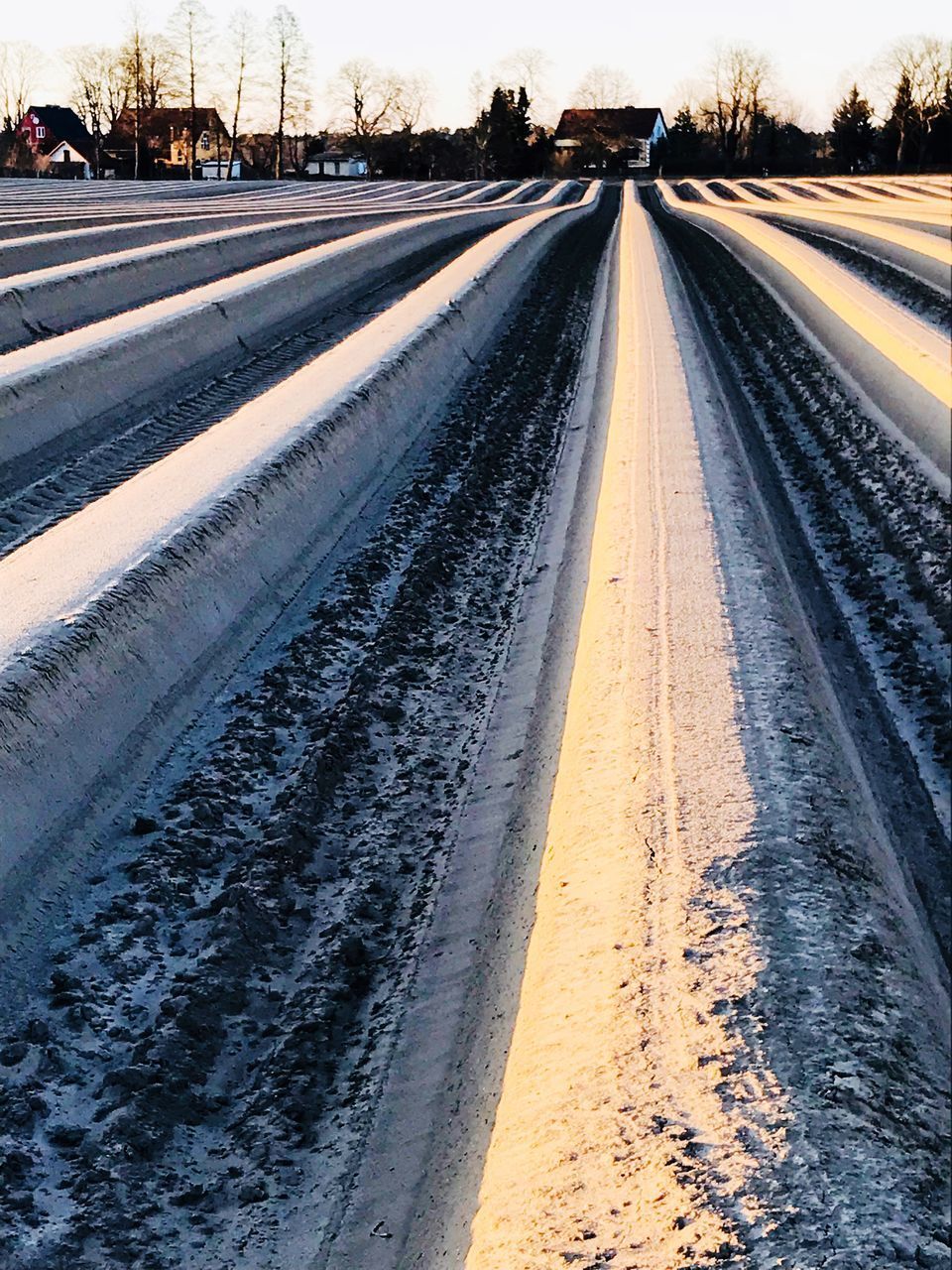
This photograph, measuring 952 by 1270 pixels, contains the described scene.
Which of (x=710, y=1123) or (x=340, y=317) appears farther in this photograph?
(x=340, y=317)

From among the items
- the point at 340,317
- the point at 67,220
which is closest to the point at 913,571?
the point at 340,317

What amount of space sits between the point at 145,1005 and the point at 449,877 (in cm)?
108

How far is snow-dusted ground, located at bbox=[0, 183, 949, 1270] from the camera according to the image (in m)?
2.85

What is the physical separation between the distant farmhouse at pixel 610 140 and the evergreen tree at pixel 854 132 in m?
8.94

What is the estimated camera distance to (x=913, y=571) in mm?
6949

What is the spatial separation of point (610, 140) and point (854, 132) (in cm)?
1245

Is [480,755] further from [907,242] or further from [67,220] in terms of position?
[67,220]

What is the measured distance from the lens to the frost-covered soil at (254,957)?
2939 millimetres

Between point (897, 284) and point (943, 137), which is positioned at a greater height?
point (943, 137)

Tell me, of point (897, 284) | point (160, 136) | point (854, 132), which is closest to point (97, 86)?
point (160, 136)

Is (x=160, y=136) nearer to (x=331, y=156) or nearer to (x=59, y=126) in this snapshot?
(x=331, y=156)

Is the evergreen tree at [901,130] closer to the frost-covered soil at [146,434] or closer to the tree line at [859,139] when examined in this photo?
the tree line at [859,139]

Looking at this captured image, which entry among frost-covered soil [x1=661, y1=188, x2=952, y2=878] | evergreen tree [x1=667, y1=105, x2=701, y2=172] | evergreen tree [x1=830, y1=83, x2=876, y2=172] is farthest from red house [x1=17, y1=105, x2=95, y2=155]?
frost-covered soil [x1=661, y1=188, x2=952, y2=878]

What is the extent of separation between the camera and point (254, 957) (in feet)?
12.1
